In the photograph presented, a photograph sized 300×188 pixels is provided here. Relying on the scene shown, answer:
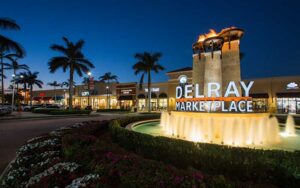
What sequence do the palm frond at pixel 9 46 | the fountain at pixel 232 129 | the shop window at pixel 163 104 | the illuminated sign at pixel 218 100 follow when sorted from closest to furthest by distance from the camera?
the fountain at pixel 232 129
the illuminated sign at pixel 218 100
the palm frond at pixel 9 46
the shop window at pixel 163 104

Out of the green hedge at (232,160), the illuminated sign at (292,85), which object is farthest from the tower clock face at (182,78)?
the green hedge at (232,160)

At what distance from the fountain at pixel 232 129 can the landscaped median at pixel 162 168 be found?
5.21m

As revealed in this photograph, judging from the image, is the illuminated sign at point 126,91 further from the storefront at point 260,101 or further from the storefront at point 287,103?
the storefront at point 287,103

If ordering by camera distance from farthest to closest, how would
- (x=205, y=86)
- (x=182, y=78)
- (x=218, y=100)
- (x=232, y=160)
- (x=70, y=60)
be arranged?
1. (x=182, y=78)
2. (x=70, y=60)
3. (x=205, y=86)
4. (x=218, y=100)
5. (x=232, y=160)

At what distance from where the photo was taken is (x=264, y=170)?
588cm

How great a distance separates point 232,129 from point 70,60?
1358 inches

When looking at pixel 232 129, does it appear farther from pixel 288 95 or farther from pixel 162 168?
pixel 288 95

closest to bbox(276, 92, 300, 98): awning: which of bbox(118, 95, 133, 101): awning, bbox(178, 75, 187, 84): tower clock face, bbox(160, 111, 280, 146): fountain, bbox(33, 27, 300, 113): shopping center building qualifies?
bbox(33, 27, 300, 113): shopping center building

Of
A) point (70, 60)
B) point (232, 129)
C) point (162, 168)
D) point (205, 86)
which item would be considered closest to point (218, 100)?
point (205, 86)

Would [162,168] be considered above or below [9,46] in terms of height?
below

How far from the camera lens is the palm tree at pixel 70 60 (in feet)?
128

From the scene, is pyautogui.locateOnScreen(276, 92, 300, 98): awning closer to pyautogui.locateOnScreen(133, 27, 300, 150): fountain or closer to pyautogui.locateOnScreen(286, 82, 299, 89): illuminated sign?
pyautogui.locateOnScreen(286, 82, 299, 89): illuminated sign

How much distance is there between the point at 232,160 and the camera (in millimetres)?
6340

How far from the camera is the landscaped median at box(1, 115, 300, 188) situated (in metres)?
4.80
